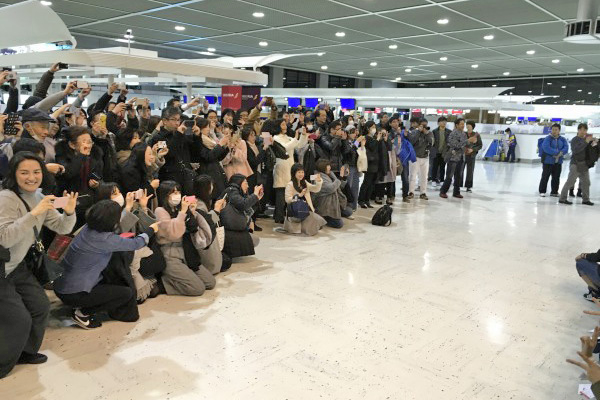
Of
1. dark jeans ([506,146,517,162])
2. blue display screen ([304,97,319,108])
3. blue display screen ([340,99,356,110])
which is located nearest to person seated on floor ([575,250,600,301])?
blue display screen ([340,99,356,110])

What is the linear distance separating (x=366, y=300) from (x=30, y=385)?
2677 millimetres

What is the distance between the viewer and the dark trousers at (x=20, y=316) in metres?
2.81

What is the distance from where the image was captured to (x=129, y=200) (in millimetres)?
3744

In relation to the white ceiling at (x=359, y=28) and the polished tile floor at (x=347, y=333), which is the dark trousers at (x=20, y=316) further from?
the white ceiling at (x=359, y=28)

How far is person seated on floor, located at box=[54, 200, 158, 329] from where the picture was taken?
3402 millimetres

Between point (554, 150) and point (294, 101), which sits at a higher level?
point (294, 101)

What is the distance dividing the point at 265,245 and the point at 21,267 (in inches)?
126

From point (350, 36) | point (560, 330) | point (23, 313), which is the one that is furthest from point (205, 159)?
point (350, 36)

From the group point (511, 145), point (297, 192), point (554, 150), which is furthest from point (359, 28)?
point (511, 145)

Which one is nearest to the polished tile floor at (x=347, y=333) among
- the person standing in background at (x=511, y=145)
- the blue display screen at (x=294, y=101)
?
the blue display screen at (x=294, y=101)

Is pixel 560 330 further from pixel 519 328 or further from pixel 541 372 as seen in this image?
pixel 541 372

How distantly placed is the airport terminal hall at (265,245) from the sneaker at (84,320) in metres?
0.01

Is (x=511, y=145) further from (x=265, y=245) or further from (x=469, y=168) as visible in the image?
(x=265, y=245)

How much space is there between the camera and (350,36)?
11914 mm
